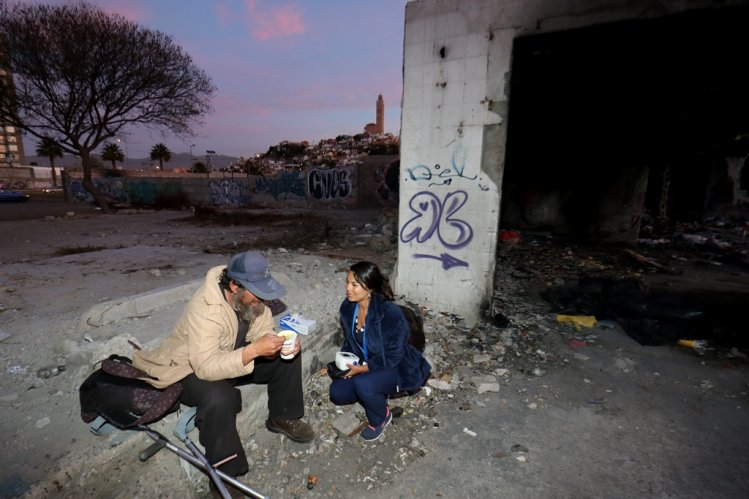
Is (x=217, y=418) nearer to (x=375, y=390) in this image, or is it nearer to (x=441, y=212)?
(x=375, y=390)

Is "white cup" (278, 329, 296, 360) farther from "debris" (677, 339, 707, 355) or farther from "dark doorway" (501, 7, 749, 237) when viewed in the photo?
"debris" (677, 339, 707, 355)

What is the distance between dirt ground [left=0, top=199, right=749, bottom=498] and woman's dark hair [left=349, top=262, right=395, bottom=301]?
3.65 feet

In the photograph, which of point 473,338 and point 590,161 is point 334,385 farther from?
point 590,161

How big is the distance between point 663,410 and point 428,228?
9.15 ft

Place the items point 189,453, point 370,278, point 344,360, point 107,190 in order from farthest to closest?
point 107,190, point 344,360, point 370,278, point 189,453

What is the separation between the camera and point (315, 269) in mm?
5711

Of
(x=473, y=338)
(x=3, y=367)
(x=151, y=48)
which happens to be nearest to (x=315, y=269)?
(x=473, y=338)

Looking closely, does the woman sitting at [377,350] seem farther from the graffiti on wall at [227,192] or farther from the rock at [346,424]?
the graffiti on wall at [227,192]

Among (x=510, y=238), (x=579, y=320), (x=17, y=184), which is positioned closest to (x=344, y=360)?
(x=579, y=320)

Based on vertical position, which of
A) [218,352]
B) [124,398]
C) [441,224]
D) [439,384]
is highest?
[441,224]

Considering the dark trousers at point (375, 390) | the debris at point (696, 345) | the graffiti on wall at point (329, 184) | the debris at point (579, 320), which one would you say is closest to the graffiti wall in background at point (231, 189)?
the graffiti on wall at point (329, 184)

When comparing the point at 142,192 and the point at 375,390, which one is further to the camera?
the point at 142,192

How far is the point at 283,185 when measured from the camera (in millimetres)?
20188

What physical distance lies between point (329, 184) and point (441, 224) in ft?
50.4
